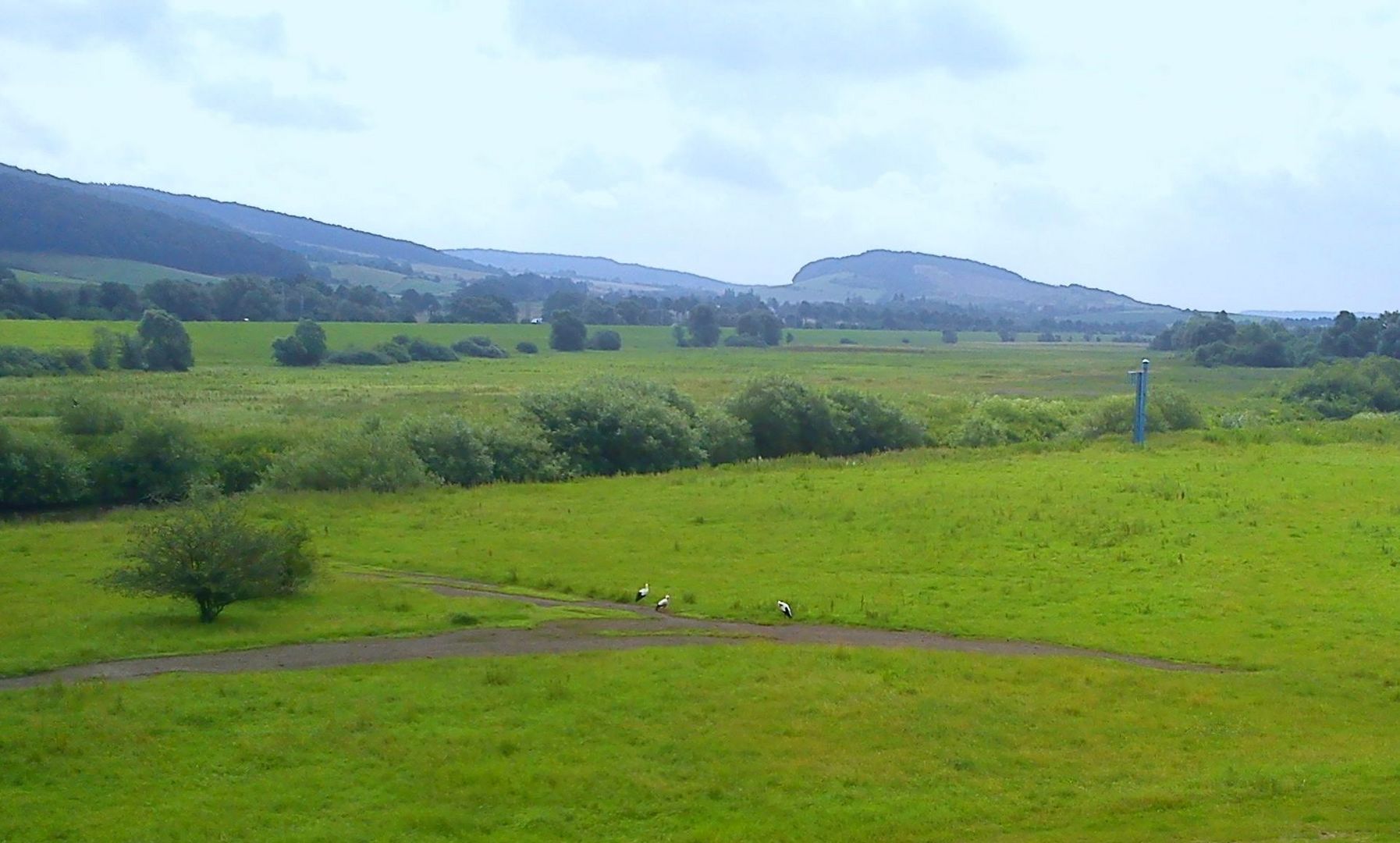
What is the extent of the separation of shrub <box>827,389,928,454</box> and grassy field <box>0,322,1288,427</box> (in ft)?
19.4

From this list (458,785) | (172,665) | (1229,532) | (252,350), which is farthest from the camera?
(252,350)

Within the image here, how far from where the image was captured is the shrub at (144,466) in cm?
4969

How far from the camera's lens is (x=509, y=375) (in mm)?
106125

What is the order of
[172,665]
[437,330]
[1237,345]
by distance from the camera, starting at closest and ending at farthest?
[172,665], [1237,345], [437,330]

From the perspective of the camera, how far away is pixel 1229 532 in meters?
34.8

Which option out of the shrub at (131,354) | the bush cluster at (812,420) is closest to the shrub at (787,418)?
the bush cluster at (812,420)

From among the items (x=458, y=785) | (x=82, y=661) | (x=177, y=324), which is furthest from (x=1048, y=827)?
(x=177, y=324)

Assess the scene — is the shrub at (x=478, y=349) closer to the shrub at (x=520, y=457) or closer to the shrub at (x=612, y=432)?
the shrub at (x=612, y=432)

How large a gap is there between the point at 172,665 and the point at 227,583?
10.1ft

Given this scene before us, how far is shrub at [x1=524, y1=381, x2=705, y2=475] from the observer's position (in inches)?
2188

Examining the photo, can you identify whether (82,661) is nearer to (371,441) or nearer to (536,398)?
(371,441)

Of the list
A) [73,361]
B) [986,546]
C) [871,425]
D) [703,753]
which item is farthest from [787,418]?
[73,361]

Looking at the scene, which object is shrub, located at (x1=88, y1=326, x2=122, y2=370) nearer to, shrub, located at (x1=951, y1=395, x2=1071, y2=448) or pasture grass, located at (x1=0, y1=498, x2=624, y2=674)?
shrub, located at (x1=951, y1=395, x2=1071, y2=448)

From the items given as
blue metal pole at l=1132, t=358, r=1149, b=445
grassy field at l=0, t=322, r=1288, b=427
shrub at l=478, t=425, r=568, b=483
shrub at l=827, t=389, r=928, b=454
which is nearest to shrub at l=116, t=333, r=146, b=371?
grassy field at l=0, t=322, r=1288, b=427
